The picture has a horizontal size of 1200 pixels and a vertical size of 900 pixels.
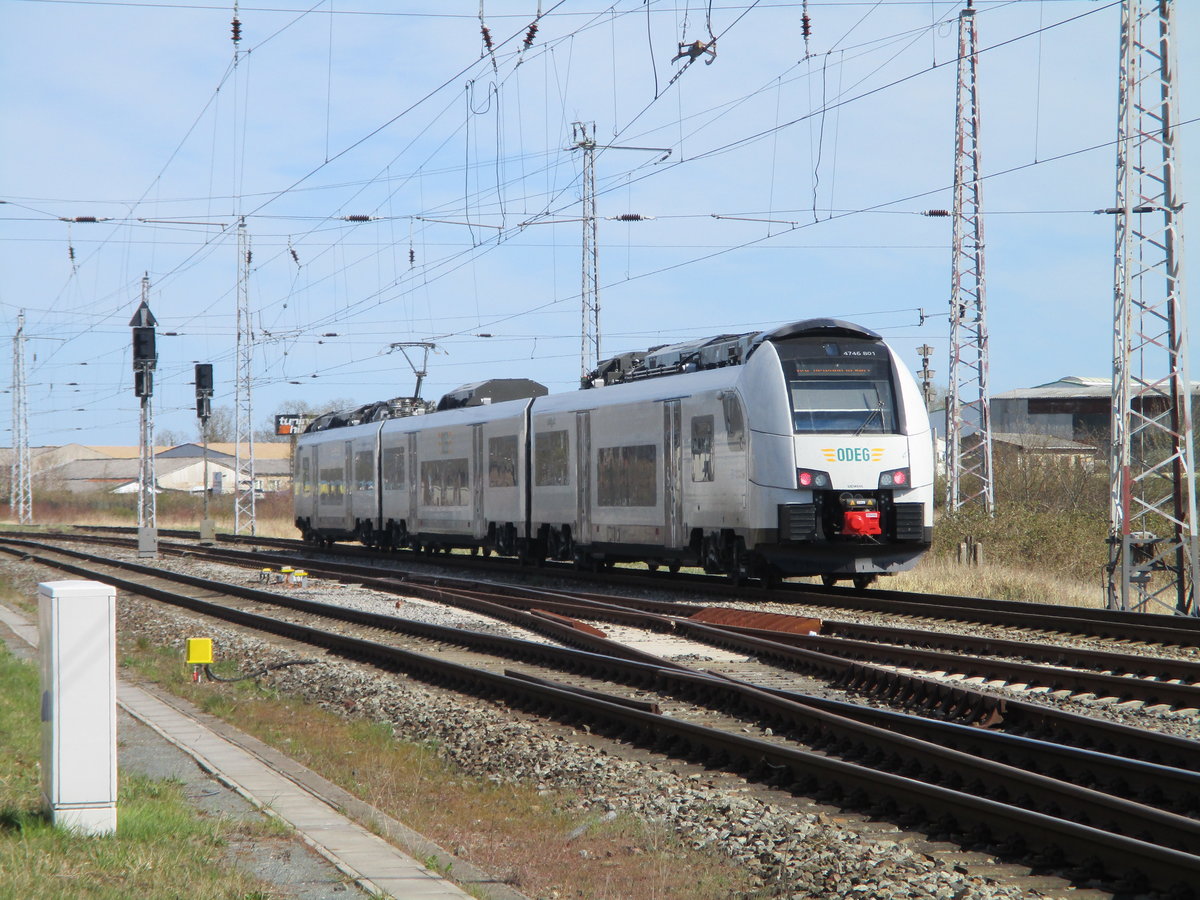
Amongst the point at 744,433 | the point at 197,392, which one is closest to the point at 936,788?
the point at 744,433

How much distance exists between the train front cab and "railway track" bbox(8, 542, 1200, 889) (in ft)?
10.7

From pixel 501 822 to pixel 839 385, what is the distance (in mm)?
11475

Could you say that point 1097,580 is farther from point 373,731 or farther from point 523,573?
point 373,731

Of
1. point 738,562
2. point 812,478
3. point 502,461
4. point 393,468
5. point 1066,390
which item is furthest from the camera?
point 1066,390

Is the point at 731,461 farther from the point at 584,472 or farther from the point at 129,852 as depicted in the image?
the point at 129,852

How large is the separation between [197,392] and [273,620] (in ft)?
67.8

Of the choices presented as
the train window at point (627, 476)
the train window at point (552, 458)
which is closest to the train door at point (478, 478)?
the train window at point (552, 458)

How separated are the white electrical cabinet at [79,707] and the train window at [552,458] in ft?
57.6

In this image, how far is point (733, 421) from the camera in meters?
18.2

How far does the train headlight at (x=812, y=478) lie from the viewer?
1747 centimetres

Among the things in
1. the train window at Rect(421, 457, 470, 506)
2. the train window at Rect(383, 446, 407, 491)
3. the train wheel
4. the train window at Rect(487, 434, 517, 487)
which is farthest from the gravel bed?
the train window at Rect(383, 446, 407, 491)

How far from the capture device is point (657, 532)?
2061cm

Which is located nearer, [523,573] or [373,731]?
[373,731]

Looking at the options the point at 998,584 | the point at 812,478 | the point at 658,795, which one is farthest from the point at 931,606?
the point at 658,795
